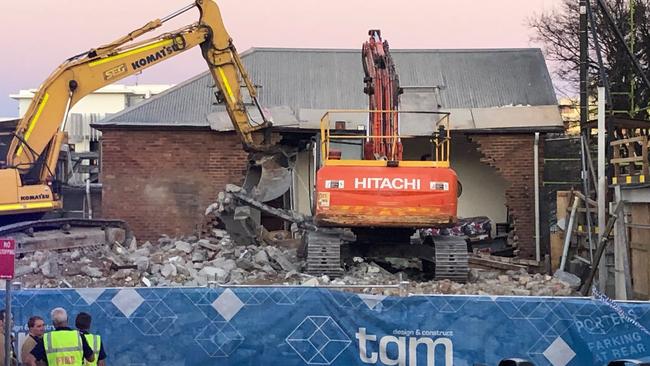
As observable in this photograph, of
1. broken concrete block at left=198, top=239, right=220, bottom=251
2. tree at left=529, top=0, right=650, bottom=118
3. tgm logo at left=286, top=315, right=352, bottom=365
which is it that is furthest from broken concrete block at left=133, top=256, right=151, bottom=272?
tree at left=529, top=0, right=650, bottom=118

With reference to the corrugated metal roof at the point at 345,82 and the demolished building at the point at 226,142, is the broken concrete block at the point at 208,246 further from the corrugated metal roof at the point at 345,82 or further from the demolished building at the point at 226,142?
the corrugated metal roof at the point at 345,82

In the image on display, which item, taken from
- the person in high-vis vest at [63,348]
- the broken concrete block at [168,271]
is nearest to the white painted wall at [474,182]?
the broken concrete block at [168,271]

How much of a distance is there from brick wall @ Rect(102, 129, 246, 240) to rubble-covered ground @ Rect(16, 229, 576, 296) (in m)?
4.06

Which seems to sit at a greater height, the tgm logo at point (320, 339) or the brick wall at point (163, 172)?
the brick wall at point (163, 172)

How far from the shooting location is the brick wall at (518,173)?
22016mm

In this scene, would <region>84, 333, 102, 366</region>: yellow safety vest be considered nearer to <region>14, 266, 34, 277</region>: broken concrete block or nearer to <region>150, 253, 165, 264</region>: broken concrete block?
<region>14, 266, 34, 277</region>: broken concrete block

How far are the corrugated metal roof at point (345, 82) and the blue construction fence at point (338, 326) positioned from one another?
13.4m

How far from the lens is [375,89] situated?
50.1ft

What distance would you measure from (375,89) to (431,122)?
4355mm

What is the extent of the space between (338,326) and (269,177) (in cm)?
1299

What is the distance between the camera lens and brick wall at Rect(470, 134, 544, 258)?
22016 millimetres

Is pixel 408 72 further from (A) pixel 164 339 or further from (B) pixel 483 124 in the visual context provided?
(A) pixel 164 339

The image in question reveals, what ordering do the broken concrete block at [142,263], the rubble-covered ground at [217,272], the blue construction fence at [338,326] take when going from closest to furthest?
1. the blue construction fence at [338,326]
2. the rubble-covered ground at [217,272]
3. the broken concrete block at [142,263]

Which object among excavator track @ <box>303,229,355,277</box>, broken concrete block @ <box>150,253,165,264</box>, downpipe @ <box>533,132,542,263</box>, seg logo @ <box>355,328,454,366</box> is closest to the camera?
seg logo @ <box>355,328,454,366</box>
